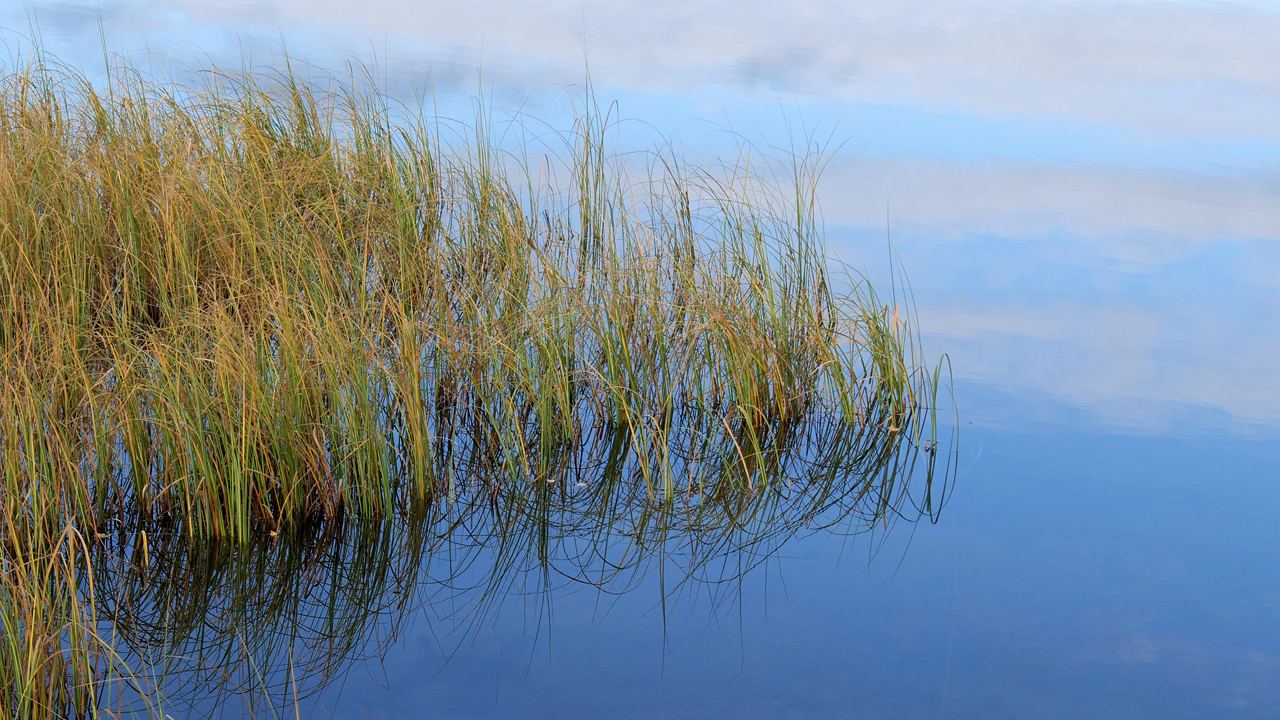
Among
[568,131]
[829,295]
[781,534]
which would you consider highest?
[568,131]

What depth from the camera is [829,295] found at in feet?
12.5

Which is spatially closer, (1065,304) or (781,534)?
(781,534)

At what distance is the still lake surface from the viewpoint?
8.39ft

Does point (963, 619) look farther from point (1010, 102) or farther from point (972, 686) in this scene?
point (1010, 102)

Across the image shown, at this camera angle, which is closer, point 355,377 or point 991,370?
point 355,377

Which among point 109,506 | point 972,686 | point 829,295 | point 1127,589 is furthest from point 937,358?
point 109,506

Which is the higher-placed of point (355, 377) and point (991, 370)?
point (355, 377)

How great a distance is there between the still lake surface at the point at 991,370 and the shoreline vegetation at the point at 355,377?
0.23 meters

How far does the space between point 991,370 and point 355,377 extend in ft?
8.33

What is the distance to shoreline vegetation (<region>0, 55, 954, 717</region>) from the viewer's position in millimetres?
2617

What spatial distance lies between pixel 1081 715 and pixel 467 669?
1340 millimetres

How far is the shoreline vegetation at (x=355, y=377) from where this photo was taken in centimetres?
262

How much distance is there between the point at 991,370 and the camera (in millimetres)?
4363

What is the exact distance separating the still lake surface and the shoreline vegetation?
23cm
